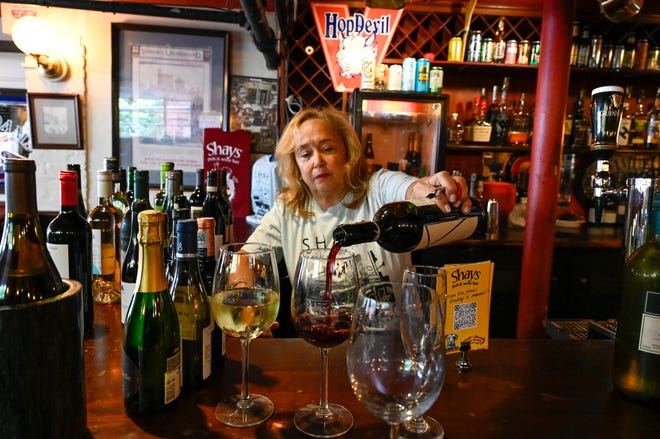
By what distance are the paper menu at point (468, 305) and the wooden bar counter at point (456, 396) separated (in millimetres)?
66

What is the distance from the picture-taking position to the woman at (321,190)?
57.5 inches

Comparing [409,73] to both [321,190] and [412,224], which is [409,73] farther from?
[412,224]

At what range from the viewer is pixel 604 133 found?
81 cm

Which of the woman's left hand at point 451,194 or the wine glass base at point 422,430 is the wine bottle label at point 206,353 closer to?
the wine glass base at point 422,430

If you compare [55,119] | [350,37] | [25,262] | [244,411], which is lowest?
[244,411]

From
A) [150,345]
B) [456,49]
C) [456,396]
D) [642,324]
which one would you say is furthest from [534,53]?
[150,345]

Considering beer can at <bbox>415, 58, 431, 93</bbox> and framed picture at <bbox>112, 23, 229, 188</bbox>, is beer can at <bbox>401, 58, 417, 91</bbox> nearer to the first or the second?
beer can at <bbox>415, 58, 431, 93</bbox>

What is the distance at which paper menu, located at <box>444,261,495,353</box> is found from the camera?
0.71 metres

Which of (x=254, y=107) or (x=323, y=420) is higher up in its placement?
(x=254, y=107)

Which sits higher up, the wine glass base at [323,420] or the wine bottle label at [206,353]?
the wine bottle label at [206,353]

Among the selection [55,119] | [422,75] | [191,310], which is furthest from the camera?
[55,119]

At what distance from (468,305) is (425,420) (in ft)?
0.68


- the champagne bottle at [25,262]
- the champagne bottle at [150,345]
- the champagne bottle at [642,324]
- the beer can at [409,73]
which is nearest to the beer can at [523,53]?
the beer can at [409,73]

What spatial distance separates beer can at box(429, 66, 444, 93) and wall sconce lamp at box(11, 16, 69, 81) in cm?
236
